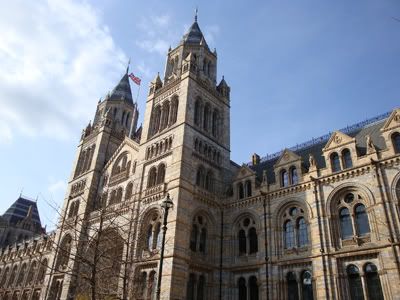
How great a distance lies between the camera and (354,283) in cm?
2375

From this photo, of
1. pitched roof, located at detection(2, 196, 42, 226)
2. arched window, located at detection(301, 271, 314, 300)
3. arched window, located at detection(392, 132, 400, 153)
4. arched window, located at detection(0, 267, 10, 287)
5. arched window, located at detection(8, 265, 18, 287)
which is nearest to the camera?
arched window, located at detection(392, 132, 400, 153)

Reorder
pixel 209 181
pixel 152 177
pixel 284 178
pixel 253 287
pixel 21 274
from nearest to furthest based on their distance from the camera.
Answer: pixel 253 287 < pixel 284 178 < pixel 152 177 < pixel 209 181 < pixel 21 274

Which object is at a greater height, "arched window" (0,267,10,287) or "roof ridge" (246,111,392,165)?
"roof ridge" (246,111,392,165)

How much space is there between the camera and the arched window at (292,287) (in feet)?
86.2

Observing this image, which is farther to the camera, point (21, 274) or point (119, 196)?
point (21, 274)

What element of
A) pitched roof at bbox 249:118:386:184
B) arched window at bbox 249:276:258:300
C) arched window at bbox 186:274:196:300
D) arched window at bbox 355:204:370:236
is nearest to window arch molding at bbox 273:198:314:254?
arched window at bbox 355:204:370:236

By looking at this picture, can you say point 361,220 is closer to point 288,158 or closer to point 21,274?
point 288,158

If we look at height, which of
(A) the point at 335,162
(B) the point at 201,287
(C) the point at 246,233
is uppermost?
(A) the point at 335,162

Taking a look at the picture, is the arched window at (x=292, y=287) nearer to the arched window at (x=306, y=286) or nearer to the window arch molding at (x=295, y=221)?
the arched window at (x=306, y=286)

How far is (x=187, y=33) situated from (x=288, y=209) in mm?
26142

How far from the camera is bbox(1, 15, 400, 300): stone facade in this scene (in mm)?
23562

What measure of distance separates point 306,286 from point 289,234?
4.24 m

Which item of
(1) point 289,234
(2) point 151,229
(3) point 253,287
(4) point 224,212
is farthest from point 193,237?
(1) point 289,234

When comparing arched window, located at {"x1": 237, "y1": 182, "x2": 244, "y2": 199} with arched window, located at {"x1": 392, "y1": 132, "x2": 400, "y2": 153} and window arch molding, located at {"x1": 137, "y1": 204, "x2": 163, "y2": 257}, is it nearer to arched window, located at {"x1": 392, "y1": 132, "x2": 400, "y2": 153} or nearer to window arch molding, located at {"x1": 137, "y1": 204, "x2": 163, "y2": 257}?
window arch molding, located at {"x1": 137, "y1": 204, "x2": 163, "y2": 257}
